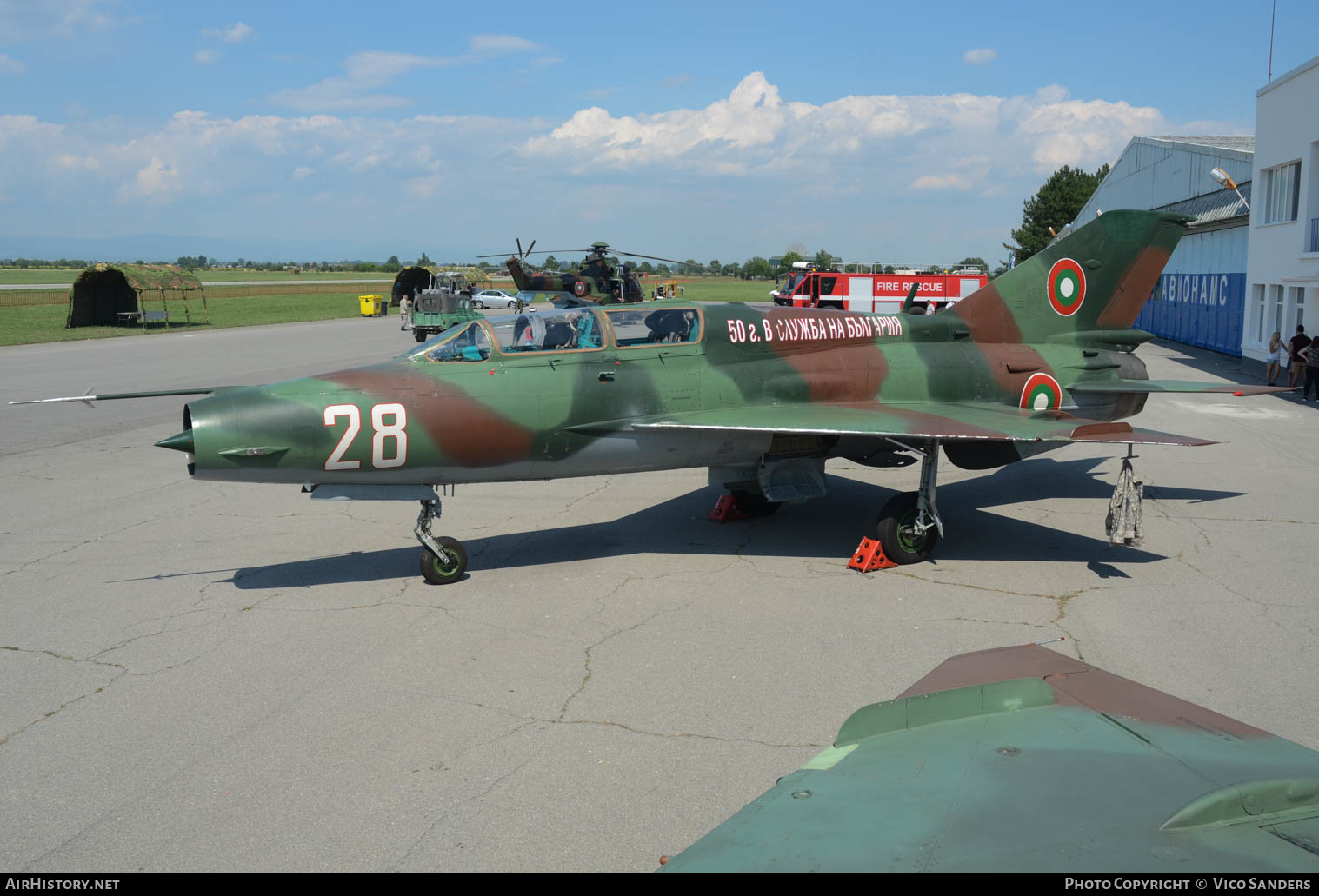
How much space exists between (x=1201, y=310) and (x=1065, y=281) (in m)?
28.3

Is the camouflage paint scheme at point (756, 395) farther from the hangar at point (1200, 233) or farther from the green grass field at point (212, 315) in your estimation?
the green grass field at point (212, 315)

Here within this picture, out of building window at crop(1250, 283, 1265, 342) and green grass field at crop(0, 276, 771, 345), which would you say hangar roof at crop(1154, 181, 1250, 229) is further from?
green grass field at crop(0, 276, 771, 345)

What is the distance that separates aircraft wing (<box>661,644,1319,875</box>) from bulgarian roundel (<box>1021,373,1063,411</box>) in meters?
7.91

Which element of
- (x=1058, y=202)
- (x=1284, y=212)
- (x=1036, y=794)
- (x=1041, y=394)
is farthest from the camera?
(x=1058, y=202)

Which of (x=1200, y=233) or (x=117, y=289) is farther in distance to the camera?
(x=117, y=289)

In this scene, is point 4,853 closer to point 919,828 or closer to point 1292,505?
point 919,828

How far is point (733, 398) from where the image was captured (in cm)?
968

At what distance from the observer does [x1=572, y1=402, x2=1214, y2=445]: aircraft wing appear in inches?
350

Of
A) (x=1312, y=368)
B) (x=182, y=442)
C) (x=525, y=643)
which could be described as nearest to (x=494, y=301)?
(x=1312, y=368)

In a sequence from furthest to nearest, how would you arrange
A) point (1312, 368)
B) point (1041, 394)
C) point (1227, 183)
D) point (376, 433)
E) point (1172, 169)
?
point (1172, 169) < point (1227, 183) < point (1312, 368) < point (1041, 394) < point (376, 433)

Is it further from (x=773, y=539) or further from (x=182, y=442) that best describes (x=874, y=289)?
(x=182, y=442)

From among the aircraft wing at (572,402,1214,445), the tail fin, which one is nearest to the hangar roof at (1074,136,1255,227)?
the tail fin
